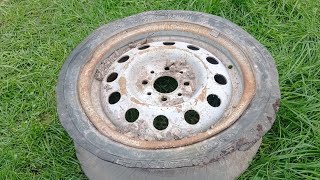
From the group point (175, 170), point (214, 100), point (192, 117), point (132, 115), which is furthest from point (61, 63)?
point (175, 170)

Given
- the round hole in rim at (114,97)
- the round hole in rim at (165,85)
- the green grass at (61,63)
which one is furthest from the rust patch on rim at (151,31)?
the green grass at (61,63)

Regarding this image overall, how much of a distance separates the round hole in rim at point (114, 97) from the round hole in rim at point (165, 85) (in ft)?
1.49

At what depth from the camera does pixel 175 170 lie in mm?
2508

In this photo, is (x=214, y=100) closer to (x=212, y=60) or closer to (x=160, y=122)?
(x=212, y=60)

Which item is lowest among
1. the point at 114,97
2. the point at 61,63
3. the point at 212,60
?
the point at 61,63

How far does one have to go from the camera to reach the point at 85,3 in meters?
3.95

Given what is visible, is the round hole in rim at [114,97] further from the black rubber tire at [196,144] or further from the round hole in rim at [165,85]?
the round hole in rim at [165,85]

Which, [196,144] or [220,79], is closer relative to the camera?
[196,144]

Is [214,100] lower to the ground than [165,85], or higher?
higher

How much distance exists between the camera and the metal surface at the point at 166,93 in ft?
8.23

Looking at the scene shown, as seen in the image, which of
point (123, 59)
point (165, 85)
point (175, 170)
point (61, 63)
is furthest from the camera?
point (61, 63)

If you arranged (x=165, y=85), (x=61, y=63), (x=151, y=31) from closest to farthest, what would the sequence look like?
(x=151, y=31), (x=165, y=85), (x=61, y=63)

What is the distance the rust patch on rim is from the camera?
7.67 feet

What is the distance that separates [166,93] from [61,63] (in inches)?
45.7
